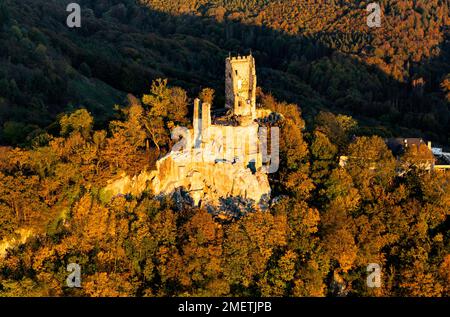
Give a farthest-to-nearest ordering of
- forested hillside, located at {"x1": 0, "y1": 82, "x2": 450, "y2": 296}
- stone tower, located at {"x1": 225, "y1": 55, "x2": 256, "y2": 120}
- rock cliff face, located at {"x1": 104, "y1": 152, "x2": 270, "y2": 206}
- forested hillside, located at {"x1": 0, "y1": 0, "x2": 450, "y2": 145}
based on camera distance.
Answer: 1. forested hillside, located at {"x1": 0, "y1": 0, "x2": 450, "y2": 145}
2. stone tower, located at {"x1": 225, "y1": 55, "x2": 256, "y2": 120}
3. rock cliff face, located at {"x1": 104, "y1": 152, "x2": 270, "y2": 206}
4. forested hillside, located at {"x1": 0, "y1": 82, "x2": 450, "y2": 296}

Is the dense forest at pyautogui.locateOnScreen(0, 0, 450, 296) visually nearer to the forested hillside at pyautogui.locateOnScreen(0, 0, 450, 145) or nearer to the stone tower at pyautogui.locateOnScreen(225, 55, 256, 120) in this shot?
the stone tower at pyautogui.locateOnScreen(225, 55, 256, 120)

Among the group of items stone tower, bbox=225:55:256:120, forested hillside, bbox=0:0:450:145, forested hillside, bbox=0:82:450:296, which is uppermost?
forested hillside, bbox=0:0:450:145

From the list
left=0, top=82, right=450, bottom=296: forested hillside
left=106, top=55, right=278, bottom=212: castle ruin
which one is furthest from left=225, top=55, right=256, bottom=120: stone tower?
left=0, top=82, right=450, bottom=296: forested hillside

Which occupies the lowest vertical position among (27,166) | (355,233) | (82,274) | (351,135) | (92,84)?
(82,274)

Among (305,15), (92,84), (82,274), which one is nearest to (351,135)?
(82,274)

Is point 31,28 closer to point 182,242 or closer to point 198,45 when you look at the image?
point 198,45

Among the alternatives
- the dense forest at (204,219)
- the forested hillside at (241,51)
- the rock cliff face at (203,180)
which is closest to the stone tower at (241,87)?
the dense forest at (204,219)

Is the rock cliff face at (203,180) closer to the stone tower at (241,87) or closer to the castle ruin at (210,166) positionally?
the castle ruin at (210,166)
